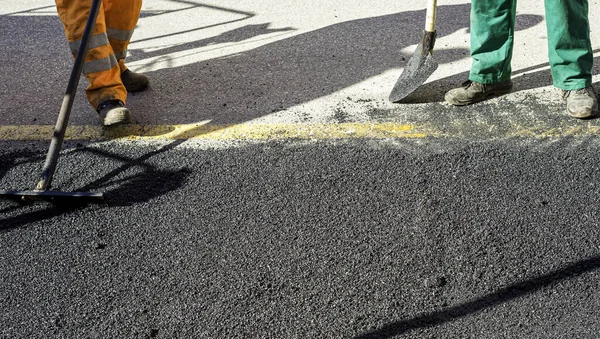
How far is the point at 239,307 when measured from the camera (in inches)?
99.6

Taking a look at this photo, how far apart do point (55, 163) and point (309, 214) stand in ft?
4.31

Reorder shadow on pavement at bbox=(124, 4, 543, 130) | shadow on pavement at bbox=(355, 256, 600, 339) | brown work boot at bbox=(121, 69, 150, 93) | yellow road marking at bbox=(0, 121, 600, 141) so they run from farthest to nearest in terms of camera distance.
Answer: brown work boot at bbox=(121, 69, 150, 93) → shadow on pavement at bbox=(124, 4, 543, 130) → yellow road marking at bbox=(0, 121, 600, 141) → shadow on pavement at bbox=(355, 256, 600, 339)

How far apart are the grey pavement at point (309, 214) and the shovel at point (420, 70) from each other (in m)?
0.10

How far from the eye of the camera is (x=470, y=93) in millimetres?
4086

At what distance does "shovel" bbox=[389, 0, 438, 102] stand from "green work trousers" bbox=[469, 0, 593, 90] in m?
0.25

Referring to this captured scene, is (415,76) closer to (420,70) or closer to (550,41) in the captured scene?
(420,70)

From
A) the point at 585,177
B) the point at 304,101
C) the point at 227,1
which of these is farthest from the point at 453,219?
the point at 227,1

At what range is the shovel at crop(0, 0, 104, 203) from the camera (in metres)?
3.15

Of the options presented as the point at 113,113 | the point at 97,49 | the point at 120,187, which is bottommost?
the point at 120,187

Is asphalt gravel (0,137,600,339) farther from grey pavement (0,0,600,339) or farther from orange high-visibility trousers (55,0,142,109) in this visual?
orange high-visibility trousers (55,0,142,109)

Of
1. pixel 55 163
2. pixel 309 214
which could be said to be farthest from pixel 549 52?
pixel 55 163

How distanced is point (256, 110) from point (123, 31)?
105 centimetres

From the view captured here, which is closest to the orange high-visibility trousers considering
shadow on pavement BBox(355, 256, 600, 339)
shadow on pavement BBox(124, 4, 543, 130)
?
shadow on pavement BBox(124, 4, 543, 130)

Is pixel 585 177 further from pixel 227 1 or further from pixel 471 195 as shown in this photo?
pixel 227 1
